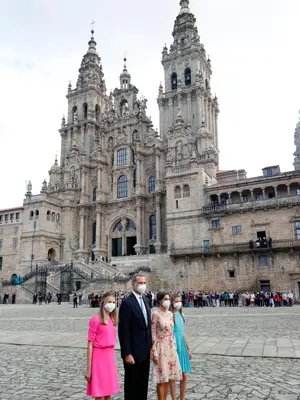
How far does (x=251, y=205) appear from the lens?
128ft

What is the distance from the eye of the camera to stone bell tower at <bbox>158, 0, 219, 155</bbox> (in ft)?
172

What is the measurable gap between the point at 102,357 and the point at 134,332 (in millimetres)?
565

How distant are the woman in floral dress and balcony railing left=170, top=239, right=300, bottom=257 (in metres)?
32.8

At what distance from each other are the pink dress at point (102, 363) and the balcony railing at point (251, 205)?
115ft

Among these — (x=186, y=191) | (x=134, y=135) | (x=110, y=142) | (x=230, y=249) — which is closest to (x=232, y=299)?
(x=230, y=249)

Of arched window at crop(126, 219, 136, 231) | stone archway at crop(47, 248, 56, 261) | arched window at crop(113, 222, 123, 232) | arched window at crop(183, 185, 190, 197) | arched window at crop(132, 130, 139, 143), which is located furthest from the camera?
arched window at crop(132, 130, 139, 143)

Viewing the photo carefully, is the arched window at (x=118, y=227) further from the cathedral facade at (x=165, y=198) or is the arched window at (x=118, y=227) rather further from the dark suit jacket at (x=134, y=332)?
the dark suit jacket at (x=134, y=332)

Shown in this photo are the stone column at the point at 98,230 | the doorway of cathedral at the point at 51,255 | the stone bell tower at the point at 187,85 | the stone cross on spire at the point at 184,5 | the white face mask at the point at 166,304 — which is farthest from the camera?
the stone cross on spire at the point at 184,5

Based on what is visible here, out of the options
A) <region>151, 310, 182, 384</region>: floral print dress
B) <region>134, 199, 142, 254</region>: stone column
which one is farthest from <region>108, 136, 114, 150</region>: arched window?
<region>151, 310, 182, 384</region>: floral print dress

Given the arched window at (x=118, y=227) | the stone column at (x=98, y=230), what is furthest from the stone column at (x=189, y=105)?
the stone column at (x=98, y=230)

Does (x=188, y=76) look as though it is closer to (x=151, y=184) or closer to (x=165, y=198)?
(x=151, y=184)

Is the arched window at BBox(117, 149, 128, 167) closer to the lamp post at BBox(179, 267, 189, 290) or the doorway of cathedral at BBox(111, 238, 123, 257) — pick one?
the doorway of cathedral at BBox(111, 238, 123, 257)

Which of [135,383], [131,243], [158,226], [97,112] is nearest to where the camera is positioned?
[135,383]

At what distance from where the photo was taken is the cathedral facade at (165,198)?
38438mm
